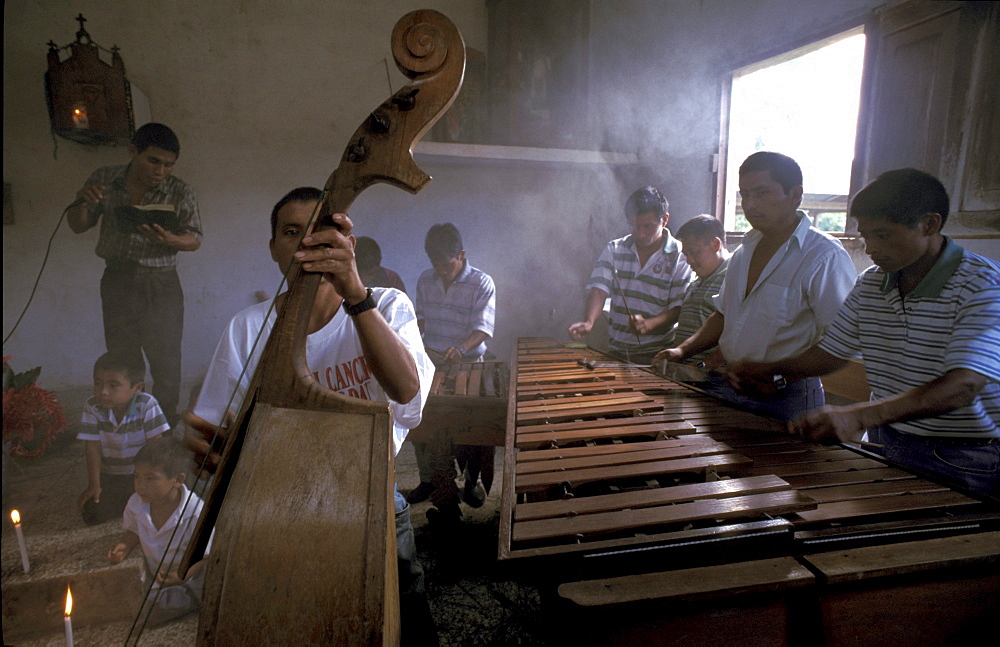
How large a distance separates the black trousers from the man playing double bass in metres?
3.14

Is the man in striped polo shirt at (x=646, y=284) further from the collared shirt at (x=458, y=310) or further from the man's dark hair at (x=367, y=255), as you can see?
the man's dark hair at (x=367, y=255)

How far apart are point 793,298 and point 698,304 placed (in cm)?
97

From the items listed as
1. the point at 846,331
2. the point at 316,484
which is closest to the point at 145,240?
the point at 316,484

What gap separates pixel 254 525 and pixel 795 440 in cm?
175

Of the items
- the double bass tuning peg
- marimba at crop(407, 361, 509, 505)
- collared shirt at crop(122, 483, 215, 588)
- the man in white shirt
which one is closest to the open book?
collared shirt at crop(122, 483, 215, 588)

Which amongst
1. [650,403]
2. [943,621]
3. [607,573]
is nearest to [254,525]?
[607,573]

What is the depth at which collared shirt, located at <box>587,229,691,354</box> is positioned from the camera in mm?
3879

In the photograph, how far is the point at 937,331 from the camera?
6.26 ft

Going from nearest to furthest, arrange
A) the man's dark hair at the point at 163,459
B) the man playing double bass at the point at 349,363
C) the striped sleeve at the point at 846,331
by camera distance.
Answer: the man playing double bass at the point at 349,363 → the striped sleeve at the point at 846,331 → the man's dark hair at the point at 163,459

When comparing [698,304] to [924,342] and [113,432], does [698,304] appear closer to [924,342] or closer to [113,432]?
[924,342]

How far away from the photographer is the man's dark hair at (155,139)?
4054 millimetres

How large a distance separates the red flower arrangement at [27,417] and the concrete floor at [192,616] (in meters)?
0.20

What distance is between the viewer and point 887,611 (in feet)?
4.05

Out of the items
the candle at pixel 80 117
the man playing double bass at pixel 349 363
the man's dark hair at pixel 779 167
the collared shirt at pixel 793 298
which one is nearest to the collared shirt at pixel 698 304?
the collared shirt at pixel 793 298
